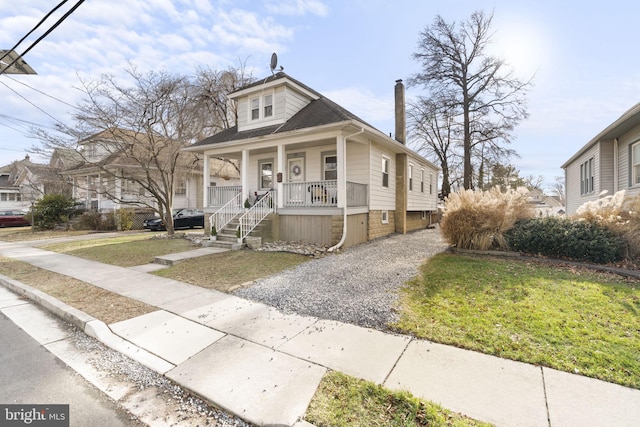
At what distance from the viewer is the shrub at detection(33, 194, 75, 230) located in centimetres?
1908

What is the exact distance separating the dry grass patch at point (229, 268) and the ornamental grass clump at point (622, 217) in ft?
24.3

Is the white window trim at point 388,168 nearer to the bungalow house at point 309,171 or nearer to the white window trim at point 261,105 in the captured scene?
the bungalow house at point 309,171

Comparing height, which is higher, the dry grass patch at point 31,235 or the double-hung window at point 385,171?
the double-hung window at point 385,171

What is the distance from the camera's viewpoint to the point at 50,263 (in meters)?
8.40

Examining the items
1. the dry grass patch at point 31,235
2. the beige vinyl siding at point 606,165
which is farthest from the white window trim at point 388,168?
the dry grass patch at point 31,235

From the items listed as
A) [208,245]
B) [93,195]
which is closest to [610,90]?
[208,245]

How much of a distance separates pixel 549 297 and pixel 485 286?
2.97ft

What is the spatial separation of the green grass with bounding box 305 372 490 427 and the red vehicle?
103ft

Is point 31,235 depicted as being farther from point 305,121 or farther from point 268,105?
point 305,121

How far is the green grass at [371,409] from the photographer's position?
2.18 metres

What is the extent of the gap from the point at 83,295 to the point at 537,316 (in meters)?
7.48

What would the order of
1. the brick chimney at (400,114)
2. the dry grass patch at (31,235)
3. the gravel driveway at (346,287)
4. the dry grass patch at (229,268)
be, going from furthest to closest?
the dry grass patch at (31,235) → the brick chimney at (400,114) → the dry grass patch at (229,268) → the gravel driveway at (346,287)

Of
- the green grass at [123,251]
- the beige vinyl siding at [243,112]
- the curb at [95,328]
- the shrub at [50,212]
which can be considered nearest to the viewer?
the curb at [95,328]

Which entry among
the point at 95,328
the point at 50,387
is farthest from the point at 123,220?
the point at 50,387
